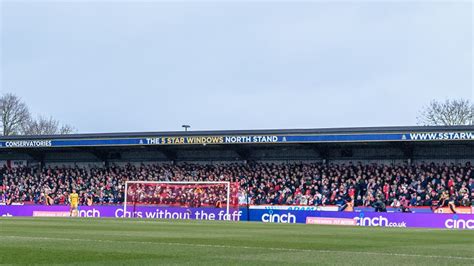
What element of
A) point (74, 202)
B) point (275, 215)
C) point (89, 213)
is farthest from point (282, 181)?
point (74, 202)

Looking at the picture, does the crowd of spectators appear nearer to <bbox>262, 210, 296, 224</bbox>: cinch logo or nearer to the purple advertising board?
the purple advertising board

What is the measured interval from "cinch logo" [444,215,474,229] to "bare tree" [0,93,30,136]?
72662mm

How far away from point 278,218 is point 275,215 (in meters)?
0.38

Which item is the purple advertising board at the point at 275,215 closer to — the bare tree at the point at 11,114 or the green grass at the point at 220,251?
the green grass at the point at 220,251

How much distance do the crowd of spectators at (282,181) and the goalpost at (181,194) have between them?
68.6 inches

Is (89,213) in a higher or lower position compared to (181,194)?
lower

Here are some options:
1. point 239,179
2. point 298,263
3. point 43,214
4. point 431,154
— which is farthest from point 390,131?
point 298,263

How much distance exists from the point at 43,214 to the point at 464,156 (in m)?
29.4

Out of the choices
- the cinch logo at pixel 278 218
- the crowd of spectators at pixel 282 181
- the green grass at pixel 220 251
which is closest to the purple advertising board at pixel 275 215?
the cinch logo at pixel 278 218

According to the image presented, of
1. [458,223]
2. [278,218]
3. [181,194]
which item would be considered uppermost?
[181,194]

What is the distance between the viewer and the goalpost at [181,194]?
169 ft

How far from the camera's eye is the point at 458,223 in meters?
39.7

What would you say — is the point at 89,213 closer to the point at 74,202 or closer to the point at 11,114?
the point at 74,202

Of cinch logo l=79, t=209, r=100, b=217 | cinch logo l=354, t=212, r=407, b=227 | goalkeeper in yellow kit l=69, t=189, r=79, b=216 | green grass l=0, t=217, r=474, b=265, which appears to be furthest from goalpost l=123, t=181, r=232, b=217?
green grass l=0, t=217, r=474, b=265
